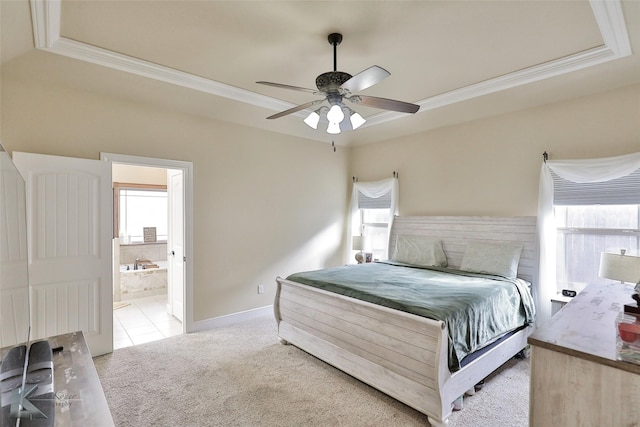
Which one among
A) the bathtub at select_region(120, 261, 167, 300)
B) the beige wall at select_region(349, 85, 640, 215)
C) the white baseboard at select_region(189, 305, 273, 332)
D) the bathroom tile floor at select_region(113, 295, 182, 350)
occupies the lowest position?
the bathroom tile floor at select_region(113, 295, 182, 350)

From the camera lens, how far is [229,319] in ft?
14.0

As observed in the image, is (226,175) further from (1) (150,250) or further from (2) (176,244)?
(1) (150,250)

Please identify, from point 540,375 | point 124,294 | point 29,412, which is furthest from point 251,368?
point 124,294

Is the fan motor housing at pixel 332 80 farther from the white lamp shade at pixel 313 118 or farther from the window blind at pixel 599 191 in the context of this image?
the window blind at pixel 599 191

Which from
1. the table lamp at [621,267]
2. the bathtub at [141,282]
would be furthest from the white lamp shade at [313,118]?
the bathtub at [141,282]

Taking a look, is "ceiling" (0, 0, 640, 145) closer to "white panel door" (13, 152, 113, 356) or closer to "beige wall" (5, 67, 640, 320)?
"beige wall" (5, 67, 640, 320)

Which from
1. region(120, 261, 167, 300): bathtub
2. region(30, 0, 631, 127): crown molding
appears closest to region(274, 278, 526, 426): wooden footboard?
region(30, 0, 631, 127): crown molding

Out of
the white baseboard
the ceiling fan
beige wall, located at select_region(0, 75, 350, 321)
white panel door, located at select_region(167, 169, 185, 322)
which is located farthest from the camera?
white panel door, located at select_region(167, 169, 185, 322)

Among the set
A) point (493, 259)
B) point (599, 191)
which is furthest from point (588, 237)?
point (493, 259)

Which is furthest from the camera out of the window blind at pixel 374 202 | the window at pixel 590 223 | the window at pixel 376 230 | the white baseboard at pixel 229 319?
the window at pixel 376 230

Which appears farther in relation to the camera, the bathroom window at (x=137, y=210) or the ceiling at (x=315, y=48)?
the bathroom window at (x=137, y=210)

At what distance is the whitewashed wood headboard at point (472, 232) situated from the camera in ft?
12.0

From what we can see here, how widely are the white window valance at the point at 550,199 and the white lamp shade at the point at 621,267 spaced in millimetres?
802

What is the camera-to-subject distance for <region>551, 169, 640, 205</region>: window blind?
3.11 meters
